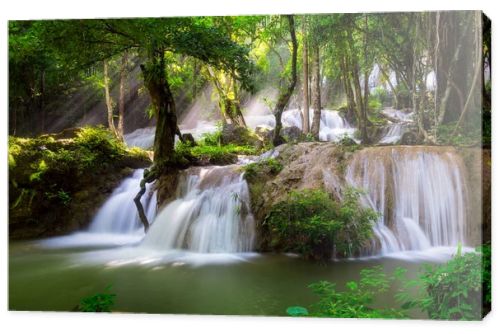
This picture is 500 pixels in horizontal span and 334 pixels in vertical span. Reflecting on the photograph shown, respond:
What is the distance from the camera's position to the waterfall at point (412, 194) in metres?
4.52

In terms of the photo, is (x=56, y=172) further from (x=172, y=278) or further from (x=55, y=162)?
(x=172, y=278)

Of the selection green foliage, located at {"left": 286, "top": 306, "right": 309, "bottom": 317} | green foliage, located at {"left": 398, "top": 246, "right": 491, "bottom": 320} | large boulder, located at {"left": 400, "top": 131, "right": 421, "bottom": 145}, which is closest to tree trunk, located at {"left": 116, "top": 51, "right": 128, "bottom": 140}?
green foliage, located at {"left": 286, "top": 306, "right": 309, "bottom": 317}

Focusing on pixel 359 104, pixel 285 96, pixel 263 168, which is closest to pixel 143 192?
pixel 263 168

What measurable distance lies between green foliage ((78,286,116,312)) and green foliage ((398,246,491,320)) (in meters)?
2.47

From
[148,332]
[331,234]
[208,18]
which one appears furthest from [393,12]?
[148,332]

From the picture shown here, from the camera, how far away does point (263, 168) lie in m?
5.20

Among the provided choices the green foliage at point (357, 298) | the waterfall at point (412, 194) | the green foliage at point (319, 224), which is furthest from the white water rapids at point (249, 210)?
the green foliage at point (357, 298)

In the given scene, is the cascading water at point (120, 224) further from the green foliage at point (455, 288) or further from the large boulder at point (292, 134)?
the green foliage at point (455, 288)

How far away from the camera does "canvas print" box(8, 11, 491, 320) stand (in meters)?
4.49

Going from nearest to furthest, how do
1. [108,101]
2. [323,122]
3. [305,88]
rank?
[323,122], [305,88], [108,101]

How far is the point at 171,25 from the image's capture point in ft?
16.8

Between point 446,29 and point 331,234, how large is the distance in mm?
1879

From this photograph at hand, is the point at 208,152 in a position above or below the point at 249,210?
above

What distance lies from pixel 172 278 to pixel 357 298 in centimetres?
158
